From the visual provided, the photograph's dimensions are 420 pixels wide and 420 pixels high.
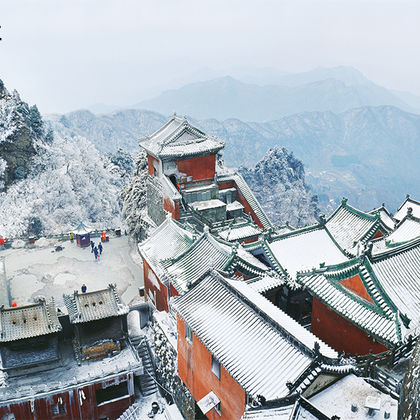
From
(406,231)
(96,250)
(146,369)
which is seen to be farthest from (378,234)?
(96,250)

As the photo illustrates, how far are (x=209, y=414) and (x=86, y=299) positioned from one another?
382 inches

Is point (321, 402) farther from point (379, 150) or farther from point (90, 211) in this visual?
point (379, 150)

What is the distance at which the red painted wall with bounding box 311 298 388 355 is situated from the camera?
55.4 ft

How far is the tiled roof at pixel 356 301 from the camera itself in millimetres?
15516

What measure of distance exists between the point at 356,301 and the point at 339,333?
1.85 meters

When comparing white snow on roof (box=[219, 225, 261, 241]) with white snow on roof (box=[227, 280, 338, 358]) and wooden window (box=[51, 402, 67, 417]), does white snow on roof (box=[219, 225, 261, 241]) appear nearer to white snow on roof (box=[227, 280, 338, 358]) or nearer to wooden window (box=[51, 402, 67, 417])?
white snow on roof (box=[227, 280, 338, 358])

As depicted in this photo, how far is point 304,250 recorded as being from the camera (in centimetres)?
2295

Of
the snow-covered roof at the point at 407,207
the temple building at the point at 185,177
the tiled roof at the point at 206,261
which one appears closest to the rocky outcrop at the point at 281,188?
the temple building at the point at 185,177

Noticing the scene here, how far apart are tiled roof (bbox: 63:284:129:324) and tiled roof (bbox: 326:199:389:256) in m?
13.1

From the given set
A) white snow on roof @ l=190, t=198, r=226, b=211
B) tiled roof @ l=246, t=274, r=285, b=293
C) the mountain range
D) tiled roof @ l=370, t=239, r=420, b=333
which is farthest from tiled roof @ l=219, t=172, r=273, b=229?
the mountain range

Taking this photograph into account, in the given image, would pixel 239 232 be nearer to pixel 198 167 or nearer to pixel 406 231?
pixel 198 167

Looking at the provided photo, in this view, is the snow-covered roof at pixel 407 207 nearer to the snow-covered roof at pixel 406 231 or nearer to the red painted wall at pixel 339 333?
the snow-covered roof at pixel 406 231

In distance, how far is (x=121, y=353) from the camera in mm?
23641

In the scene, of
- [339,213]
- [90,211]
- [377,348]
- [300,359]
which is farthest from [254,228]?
[90,211]
